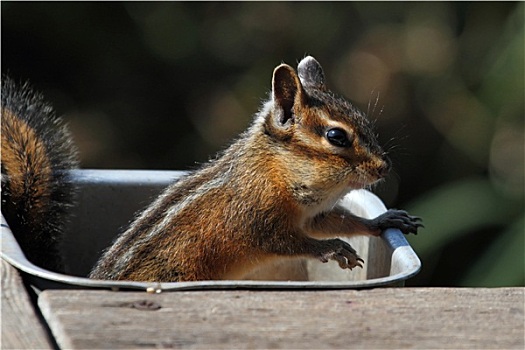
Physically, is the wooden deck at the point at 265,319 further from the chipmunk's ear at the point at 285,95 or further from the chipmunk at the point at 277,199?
the chipmunk's ear at the point at 285,95

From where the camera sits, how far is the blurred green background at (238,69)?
404 centimetres

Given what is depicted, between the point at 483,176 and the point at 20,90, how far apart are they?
2.17 metres

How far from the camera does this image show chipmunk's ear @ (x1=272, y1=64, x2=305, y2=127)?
1.84 m

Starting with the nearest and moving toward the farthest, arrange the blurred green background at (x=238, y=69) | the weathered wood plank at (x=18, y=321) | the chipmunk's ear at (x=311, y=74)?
the weathered wood plank at (x=18, y=321) < the chipmunk's ear at (x=311, y=74) < the blurred green background at (x=238, y=69)

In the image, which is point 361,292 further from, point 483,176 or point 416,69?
point 416,69

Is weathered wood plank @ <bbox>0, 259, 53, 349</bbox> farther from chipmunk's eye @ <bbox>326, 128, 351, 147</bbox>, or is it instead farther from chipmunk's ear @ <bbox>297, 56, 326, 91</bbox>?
chipmunk's ear @ <bbox>297, 56, 326, 91</bbox>

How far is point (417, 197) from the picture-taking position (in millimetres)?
4055

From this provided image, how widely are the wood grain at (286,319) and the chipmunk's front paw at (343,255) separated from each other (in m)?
0.51

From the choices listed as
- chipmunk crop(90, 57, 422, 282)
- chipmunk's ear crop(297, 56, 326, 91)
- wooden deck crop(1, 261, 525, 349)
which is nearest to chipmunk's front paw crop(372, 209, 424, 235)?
chipmunk crop(90, 57, 422, 282)

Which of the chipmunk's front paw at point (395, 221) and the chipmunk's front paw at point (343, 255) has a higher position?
the chipmunk's front paw at point (395, 221)

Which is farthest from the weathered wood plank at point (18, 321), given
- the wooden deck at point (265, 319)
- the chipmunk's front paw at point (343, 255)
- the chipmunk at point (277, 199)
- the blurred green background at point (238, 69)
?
the blurred green background at point (238, 69)

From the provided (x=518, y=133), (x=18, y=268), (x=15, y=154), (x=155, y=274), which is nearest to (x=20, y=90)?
(x=15, y=154)

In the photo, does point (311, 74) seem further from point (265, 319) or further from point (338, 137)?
point (265, 319)

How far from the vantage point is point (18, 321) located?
46.2 inches
